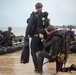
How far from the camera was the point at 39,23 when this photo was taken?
719 cm

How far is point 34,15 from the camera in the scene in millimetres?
7129

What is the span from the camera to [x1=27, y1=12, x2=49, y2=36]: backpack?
7133 mm

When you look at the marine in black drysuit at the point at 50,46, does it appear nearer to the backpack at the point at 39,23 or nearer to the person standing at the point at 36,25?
the person standing at the point at 36,25

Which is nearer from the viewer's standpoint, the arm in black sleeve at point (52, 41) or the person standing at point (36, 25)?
the arm in black sleeve at point (52, 41)

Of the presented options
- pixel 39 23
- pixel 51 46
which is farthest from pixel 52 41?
pixel 39 23

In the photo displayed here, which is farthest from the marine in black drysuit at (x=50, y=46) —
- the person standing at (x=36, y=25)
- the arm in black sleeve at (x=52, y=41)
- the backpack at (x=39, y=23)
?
the backpack at (x=39, y=23)

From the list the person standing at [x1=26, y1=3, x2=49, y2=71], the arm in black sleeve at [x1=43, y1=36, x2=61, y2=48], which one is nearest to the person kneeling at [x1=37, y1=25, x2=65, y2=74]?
the arm in black sleeve at [x1=43, y1=36, x2=61, y2=48]

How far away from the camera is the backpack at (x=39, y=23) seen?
713 cm

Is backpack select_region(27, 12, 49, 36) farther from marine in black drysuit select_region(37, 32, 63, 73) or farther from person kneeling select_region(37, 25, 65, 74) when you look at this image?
marine in black drysuit select_region(37, 32, 63, 73)

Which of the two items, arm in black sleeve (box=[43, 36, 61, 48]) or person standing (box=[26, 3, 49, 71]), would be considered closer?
arm in black sleeve (box=[43, 36, 61, 48])

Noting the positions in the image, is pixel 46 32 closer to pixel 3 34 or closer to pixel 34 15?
pixel 34 15

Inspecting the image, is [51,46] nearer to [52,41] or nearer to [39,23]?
[52,41]

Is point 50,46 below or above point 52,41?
below

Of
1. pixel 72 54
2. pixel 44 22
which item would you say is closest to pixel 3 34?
pixel 72 54
